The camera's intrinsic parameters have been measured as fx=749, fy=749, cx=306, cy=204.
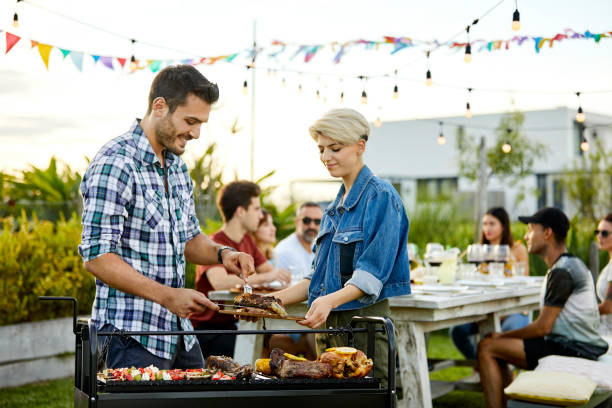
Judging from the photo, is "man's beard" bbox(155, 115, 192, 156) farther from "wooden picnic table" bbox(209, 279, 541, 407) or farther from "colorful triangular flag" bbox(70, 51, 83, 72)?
"colorful triangular flag" bbox(70, 51, 83, 72)

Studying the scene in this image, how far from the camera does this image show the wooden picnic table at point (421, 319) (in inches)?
170

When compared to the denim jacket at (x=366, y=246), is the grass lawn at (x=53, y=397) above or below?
below

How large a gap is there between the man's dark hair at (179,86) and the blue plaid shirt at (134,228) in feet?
0.53

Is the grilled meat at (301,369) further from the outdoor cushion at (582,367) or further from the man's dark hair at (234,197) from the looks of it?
the man's dark hair at (234,197)

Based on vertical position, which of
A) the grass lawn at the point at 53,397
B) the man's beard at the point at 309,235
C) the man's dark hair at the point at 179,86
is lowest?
the grass lawn at the point at 53,397

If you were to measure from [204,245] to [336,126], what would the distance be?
731mm

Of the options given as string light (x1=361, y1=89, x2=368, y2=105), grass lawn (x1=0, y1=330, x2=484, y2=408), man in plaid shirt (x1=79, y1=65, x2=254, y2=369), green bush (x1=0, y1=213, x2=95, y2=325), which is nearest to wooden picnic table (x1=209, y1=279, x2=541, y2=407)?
grass lawn (x1=0, y1=330, x2=484, y2=408)

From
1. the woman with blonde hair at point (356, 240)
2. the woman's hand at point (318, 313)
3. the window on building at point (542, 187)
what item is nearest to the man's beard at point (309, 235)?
the woman with blonde hair at point (356, 240)

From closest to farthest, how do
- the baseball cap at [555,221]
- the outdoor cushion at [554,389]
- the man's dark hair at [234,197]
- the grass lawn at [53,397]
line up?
the outdoor cushion at [554,389]
the baseball cap at [555,221]
the man's dark hair at [234,197]
the grass lawn at [53,397]

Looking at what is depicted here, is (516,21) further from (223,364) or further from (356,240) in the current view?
(223,364)

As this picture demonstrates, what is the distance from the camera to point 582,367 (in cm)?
444

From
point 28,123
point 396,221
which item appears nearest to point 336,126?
point 396,221

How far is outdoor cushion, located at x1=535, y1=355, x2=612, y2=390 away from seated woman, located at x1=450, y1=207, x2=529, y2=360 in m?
2.20

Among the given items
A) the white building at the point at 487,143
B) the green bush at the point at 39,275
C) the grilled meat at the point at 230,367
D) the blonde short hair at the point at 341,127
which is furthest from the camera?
the white building at the point at 487,143
